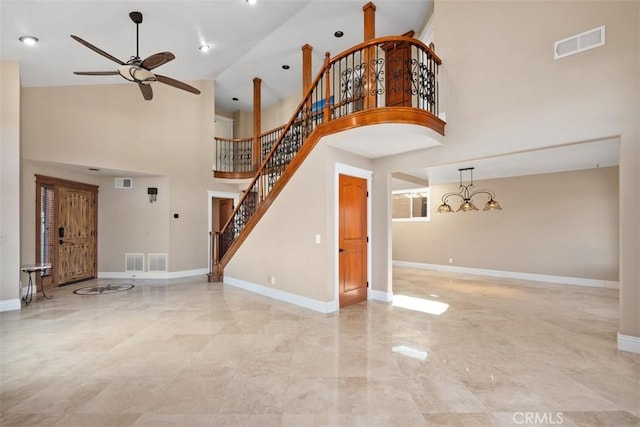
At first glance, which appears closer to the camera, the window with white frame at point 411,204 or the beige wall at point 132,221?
the beige wall at point 132,221

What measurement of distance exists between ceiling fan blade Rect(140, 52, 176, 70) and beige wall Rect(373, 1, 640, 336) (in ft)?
12.9

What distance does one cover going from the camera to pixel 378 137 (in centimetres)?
424

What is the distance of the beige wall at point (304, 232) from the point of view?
461cm

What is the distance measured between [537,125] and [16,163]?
25.8 ft

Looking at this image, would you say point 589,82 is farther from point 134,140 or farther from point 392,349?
point 134,140

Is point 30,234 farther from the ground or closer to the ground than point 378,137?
closer to the ground

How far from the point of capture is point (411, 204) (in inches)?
383

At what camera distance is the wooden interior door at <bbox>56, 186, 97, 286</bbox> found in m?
6.40

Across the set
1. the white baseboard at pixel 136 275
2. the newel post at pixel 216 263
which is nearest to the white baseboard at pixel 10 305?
the white baseboard at pixel 136 275

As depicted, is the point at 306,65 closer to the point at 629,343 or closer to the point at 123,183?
the point at 123,183

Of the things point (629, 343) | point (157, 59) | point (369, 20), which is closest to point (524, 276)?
point (629, 343)

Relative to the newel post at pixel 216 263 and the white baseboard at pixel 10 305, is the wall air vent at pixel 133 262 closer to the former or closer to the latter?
the newel post at pixel 216 263

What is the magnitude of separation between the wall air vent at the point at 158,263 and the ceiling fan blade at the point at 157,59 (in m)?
5.01

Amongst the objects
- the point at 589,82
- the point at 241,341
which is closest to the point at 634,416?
the point at 589,82
